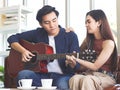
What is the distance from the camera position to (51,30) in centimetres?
272

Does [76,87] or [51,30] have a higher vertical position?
[51,30]

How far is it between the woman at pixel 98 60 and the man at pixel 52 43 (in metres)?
0.14

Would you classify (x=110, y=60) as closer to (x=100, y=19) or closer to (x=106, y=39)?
(x=106, y=39)

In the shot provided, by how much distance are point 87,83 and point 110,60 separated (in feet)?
1.52

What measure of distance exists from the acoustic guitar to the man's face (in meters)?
0.17

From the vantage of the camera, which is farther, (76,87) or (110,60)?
(110,60)

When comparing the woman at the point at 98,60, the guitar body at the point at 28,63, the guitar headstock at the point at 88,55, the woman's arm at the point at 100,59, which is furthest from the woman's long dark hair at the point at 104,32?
the guitar body at the point at 28,63

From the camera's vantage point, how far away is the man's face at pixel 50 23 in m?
2.71

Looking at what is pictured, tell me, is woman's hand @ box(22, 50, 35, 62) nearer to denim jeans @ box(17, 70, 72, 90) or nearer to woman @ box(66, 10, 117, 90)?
denim jeans @ box(17, 70, 72, 90)

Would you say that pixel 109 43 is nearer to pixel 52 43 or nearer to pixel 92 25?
pixel 92 25

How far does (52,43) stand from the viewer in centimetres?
275

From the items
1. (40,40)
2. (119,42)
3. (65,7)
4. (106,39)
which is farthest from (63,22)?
(106,39)

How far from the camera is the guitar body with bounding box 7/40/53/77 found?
2613mm

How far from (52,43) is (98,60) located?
1.77 ft
